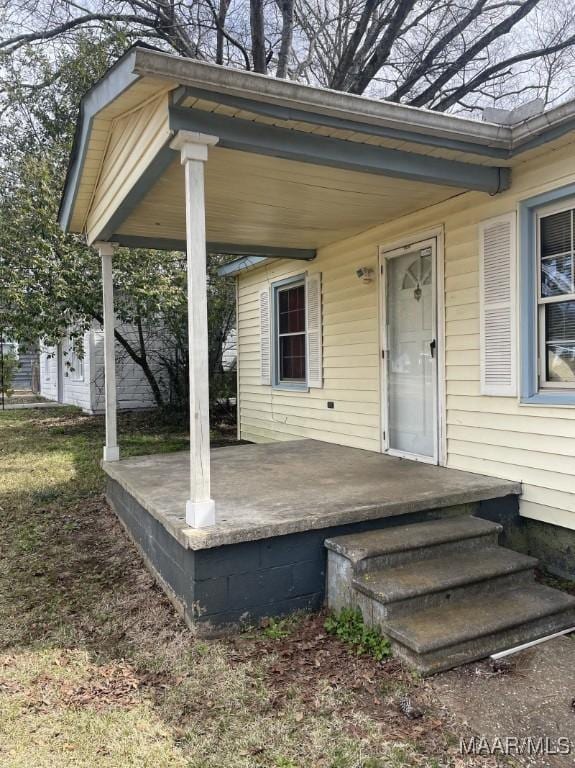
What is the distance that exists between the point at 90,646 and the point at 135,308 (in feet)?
25.0

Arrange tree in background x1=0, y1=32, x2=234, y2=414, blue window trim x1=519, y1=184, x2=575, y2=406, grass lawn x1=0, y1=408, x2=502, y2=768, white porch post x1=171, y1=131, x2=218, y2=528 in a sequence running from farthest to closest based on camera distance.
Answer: tree in background x1=0, y1=32, x2=234, y2=414
blue window trim x1=519, y1=184, x2=575, y2=406
white porch post x1=171, y1=131, x2=218, y2=528
grass lawn x1=0, y1=408, x2=502, y2=768

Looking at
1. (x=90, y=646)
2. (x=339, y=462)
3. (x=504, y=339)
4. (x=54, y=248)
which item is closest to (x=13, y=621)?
(x=90, y=646)

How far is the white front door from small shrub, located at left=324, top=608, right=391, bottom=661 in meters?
2.00

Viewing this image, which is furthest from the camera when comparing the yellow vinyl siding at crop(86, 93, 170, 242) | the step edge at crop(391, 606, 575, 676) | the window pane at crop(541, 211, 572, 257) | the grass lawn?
the window pane at crop(541, 211, 572, 257)

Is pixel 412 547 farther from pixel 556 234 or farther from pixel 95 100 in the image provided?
pixel 95 100

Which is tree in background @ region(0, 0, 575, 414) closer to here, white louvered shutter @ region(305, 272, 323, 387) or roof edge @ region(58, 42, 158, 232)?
white louvered shutter @ region(305, 272, 323, 387)

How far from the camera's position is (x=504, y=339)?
152 inches

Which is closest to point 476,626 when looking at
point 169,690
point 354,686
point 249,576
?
point 354,686

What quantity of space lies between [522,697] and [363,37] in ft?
39.0

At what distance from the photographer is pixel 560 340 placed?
362 centimetres

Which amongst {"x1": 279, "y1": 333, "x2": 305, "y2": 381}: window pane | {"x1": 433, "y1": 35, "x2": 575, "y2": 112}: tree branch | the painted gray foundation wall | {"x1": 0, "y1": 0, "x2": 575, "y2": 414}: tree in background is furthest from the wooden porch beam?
{"x1": 433, "y1": 35, "x2": 575, "y2": 112}: tree branch

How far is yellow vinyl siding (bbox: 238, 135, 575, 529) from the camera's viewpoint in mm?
3570

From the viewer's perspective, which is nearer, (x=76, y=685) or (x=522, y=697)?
(x=522, y=697)

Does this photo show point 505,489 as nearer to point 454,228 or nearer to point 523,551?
point 523,551
